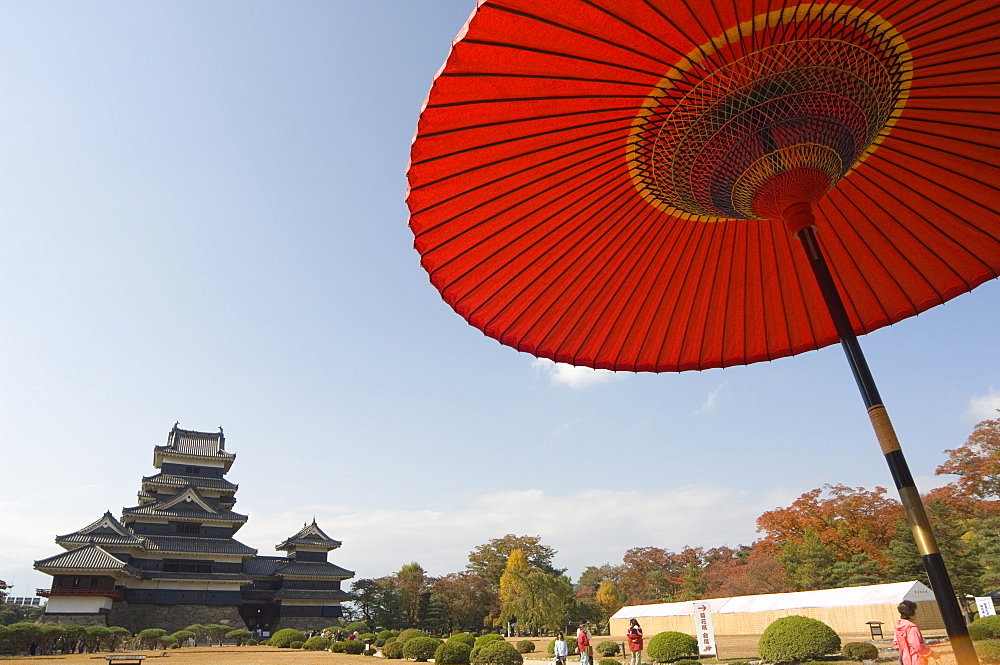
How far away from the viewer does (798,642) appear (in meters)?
14.4

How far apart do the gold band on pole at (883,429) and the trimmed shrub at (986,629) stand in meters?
17.3

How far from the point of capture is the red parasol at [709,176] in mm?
2588

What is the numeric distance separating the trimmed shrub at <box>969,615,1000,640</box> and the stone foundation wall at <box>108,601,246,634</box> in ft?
114

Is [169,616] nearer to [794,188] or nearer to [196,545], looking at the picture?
[196,545]

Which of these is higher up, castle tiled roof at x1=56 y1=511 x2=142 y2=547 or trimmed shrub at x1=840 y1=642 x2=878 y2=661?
castle tiled roof at x1=56 y1=511 x2=142 y2=547

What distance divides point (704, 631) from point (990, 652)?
7.97 meters

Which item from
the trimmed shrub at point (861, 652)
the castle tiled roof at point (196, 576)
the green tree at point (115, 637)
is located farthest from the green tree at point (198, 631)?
the trimmed shrub at point (861, 652)

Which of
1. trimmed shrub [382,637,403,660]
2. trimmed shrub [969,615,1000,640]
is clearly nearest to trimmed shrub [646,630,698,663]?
trimmed shrub [969,615,1000,640]

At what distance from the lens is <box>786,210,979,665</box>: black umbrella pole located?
2018mm

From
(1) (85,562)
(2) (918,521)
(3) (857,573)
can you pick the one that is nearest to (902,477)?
(2) (918,521)

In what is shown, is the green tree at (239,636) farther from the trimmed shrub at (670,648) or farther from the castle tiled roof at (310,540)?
the trimmed shrub at (670,648)

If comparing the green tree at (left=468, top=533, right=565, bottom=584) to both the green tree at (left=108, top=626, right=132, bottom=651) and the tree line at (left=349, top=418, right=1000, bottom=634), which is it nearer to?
the tree line at (left=349, top=418, right=1000, bottom=634)

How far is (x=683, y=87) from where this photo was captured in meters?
2.82

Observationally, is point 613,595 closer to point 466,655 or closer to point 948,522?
→ point 948,522
